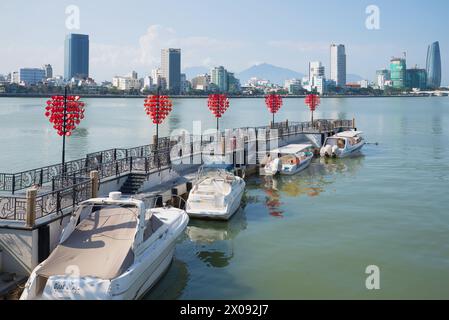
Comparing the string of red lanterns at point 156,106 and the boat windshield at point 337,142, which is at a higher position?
the string of red lanterns at point 156,106

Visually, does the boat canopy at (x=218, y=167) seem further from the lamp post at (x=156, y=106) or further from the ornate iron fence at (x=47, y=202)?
the ornate iron fence at (x=47, y=202)

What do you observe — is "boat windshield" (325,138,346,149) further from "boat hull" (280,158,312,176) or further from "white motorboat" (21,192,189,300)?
"white motorboat" (21,192,189,300)

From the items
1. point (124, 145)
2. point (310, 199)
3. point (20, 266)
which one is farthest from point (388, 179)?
point (124, 145)

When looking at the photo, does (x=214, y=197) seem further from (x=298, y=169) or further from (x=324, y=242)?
(x=298, y=169)

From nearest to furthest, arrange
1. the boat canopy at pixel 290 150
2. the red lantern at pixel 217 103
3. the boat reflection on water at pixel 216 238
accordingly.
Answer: the boat reflection on water at pixel 216 238 < the boat canopy at pixel 290 150 < the red lantern at pixel 217 103

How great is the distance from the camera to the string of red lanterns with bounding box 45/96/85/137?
2145cm

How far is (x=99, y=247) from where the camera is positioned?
42.7 ft

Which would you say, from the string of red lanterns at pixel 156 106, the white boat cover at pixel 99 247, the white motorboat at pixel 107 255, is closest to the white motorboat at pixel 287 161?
the string of red lanterns at pixel 156 106

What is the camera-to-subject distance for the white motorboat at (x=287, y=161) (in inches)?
1366

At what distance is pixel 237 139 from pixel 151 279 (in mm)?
22746

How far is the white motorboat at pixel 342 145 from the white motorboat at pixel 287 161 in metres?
5.69

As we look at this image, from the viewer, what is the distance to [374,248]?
18.8 metres
